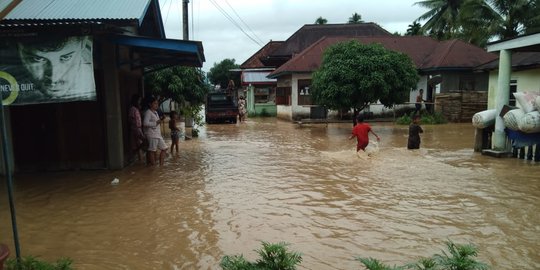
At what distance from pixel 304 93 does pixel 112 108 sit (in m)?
18.7

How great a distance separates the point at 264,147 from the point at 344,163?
4.13 metres

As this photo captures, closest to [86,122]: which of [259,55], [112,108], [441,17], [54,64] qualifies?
[112,108]

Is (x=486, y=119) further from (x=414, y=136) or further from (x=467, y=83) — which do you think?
(x=467, y=83)

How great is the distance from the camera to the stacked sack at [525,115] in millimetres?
10008

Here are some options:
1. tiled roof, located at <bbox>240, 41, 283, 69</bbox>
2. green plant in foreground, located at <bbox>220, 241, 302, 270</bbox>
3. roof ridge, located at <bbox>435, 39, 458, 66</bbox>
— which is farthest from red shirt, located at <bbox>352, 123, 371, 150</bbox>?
tiled roof, located at <bbox>240, 41, 283, 69</bbox>

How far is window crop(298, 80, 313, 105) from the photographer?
89.0 feet

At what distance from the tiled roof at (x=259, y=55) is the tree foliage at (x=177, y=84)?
18.3m

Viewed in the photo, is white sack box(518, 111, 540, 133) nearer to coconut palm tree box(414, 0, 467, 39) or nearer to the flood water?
the flood water

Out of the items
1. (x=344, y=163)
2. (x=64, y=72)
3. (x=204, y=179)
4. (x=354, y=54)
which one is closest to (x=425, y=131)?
(x=354, y=54)

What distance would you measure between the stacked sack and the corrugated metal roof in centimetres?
881

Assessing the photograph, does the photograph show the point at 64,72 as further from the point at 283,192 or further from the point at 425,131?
the point at 425,131

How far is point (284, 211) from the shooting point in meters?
6.64

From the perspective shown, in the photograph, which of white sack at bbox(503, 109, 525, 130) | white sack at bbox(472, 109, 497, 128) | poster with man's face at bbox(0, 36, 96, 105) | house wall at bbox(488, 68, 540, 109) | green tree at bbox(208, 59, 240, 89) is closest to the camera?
poster with man's face at bbox(0, 36, 96, 105)

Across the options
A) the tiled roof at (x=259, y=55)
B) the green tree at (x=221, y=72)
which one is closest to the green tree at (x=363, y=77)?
the tiled roof at (x=259, y=55)
